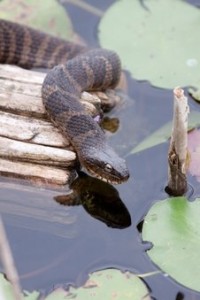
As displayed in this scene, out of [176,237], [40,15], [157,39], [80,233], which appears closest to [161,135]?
[157,39]

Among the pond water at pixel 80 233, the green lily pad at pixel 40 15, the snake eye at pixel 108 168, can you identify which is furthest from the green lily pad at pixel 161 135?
the green lily pad at pixel 40 15

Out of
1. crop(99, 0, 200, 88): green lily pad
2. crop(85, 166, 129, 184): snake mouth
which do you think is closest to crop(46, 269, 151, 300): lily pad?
crop(85, 166, 129, 184): snake mouth

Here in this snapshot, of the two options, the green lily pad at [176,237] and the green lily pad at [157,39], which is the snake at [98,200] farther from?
the green lily pad at [157,39]

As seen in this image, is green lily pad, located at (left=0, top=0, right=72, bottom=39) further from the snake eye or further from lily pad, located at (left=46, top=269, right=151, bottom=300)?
lily pad, located at (left=46, top=269, right=151, bottom=300)

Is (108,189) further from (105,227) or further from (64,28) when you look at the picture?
(64,28)

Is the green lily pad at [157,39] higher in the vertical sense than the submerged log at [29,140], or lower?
higher

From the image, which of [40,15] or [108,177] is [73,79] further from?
[40,15]

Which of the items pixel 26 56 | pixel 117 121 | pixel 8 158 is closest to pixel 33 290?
pixel 8 158
